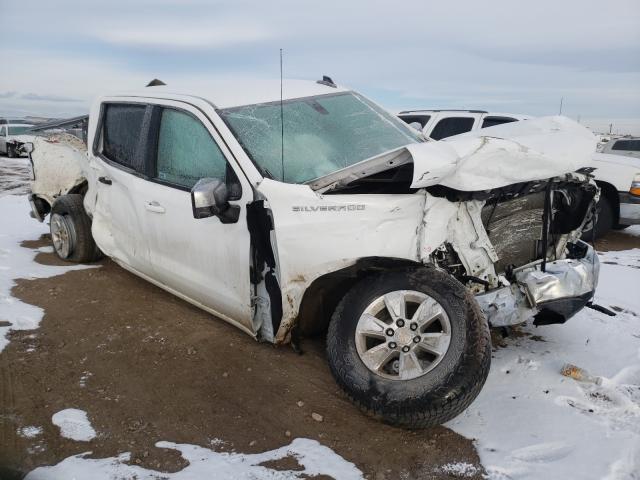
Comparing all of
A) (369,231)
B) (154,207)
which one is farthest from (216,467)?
(154,207)

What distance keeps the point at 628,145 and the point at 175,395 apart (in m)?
15.8

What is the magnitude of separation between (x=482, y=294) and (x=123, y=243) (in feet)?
9.75

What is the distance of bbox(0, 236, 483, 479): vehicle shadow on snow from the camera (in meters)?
2.60

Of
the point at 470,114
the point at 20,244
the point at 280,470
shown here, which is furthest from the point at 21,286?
the point at 470,114

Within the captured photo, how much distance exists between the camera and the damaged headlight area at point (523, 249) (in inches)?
118

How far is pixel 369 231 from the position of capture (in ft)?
9.36

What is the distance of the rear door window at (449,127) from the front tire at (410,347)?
655 cm

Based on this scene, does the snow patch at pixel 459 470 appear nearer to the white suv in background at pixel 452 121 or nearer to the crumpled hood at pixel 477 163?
the crumpled hood at pixel 477 163

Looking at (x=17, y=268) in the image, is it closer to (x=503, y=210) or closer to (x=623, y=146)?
(x=503, y=210)

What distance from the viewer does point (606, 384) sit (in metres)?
3.17

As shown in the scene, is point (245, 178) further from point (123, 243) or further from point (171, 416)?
point (123, 243)

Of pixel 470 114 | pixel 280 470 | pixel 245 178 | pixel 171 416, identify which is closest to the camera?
pixel 280 470

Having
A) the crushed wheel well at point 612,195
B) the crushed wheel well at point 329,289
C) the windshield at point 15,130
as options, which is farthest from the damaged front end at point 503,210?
the windshield at point 15,130

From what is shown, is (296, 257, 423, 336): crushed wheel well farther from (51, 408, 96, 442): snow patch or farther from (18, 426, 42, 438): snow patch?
(18, 426, 42, 438): snow patch
